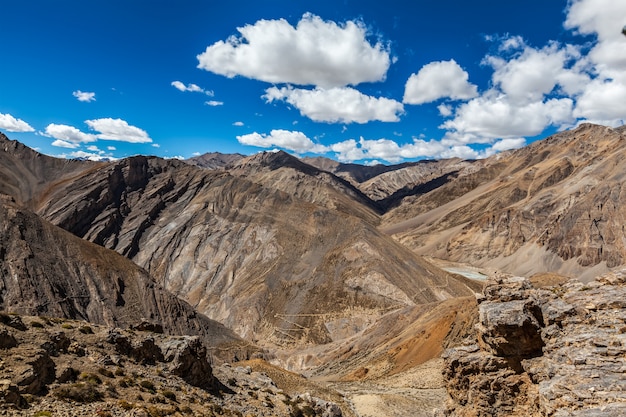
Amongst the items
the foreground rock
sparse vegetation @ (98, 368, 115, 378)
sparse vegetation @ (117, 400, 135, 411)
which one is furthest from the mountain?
Answer: sparse vegetation @ (117, 400, 135, 411)

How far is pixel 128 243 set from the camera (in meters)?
95.7

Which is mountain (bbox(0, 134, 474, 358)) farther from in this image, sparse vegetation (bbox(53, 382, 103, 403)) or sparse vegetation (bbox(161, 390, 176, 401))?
sparse vegetation (bbox(53, 382, 103, 403))

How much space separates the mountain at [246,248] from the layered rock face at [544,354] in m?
52.2

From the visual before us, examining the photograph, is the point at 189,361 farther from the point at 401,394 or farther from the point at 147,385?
the point at 401,394

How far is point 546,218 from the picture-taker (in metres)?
131

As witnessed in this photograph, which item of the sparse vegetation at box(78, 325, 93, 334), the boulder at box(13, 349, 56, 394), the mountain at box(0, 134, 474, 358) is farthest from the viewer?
the mountain at box(0, 134, 474, 358)

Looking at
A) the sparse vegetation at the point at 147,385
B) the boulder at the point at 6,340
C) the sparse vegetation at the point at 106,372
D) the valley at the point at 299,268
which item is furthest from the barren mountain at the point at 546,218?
the boulder at the point at 6,340

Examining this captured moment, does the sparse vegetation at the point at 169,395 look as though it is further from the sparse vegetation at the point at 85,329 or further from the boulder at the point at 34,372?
the sparse vegetation at the point at 85,329

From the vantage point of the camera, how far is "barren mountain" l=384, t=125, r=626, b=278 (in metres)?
107

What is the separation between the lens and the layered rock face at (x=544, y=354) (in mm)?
9680

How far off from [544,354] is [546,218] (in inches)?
5327

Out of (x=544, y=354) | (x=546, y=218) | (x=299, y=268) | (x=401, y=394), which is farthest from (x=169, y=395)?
(x=546, y=218)

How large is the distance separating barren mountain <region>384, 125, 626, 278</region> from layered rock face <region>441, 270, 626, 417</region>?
105m

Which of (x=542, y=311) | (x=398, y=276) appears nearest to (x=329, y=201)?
(x=398, y=276)
